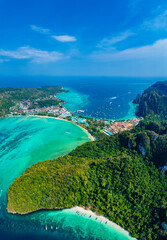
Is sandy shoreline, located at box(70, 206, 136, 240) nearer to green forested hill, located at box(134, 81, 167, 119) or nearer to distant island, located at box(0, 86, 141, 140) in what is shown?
distant island, located at box(0, 86, 141, 140)

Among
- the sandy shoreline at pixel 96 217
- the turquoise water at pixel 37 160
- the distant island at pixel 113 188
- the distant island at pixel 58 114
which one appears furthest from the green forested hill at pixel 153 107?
the sandy shoreline at pixel 96 217

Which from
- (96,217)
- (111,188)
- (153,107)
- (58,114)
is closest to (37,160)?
(96,217)

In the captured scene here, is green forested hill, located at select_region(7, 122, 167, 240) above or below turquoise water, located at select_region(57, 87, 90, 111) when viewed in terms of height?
below

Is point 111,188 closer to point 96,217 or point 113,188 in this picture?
point 113,188

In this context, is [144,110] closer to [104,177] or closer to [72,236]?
[104,177]

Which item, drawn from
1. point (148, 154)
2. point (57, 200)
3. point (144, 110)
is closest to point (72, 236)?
point (57, 200)

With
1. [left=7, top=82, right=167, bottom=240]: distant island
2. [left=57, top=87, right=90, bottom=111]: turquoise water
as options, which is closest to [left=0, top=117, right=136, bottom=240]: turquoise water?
[left=7, top=82, right=167, bottom=240]: distant island

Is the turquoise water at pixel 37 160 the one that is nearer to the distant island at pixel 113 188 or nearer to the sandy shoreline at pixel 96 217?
the sandy shoreline at pixel 96 217
